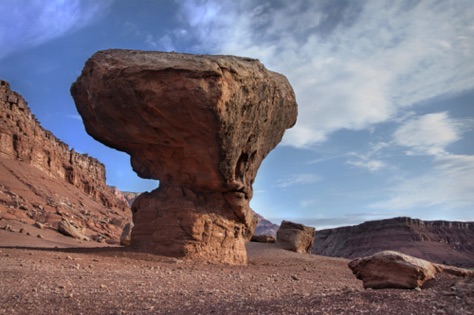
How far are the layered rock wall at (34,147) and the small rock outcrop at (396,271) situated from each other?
5271 cm

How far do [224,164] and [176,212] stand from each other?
249 centimetres

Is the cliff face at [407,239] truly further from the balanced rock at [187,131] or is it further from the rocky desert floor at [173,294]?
the rocky desert floor at [173,294]

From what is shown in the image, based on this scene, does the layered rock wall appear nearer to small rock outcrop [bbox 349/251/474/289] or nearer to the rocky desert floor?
the rocky desert floor

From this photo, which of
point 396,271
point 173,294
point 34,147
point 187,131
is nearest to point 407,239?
point 34,147

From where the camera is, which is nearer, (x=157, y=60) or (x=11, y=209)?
(x=157, y=60)

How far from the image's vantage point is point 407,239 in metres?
81.5

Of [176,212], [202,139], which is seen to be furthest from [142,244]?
[202,139]

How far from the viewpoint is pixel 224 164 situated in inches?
585

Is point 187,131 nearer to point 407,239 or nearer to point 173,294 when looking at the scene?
point 173,294

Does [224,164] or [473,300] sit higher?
[224,164]

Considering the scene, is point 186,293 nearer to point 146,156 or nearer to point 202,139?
point 202,139

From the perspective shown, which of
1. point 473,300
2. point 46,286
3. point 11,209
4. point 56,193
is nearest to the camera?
point 473,300

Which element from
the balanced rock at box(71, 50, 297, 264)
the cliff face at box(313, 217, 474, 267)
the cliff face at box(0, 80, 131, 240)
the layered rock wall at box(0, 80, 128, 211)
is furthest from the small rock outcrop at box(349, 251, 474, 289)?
the cliff face at box(313, 217, 474, 267)

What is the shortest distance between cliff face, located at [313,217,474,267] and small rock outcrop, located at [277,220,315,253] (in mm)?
52839
